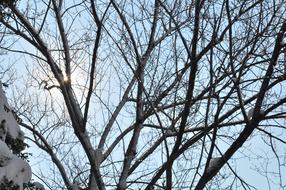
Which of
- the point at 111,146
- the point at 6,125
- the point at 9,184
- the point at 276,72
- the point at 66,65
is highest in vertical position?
the point at 66,65

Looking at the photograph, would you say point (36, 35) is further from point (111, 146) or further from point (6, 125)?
point (111, 146)

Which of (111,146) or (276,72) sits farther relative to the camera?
(111,146)

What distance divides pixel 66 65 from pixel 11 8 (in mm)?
1215

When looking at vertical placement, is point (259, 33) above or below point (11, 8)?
below

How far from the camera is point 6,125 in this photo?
501 cm

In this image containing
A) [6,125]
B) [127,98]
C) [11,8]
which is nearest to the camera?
[6,125]

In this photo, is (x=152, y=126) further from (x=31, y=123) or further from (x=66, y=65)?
(x=31, y=123)

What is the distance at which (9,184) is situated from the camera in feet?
14.7

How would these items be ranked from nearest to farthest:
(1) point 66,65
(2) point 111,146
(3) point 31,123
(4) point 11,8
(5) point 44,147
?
(4) point 11,8
(1) point 66,65
(2) point 111,146
(5) point 44,147
(3) point 31,123

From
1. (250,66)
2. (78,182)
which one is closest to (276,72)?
(250,66)

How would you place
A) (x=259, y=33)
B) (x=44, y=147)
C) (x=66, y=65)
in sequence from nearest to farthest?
(x=259, y=33) → (x=66, y=65) → (x=44, y=147)

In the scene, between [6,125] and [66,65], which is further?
[66,65]

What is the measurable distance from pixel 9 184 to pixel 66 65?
2598 millimetres

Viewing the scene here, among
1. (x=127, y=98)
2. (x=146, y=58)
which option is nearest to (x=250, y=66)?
(x=146, y=58)
